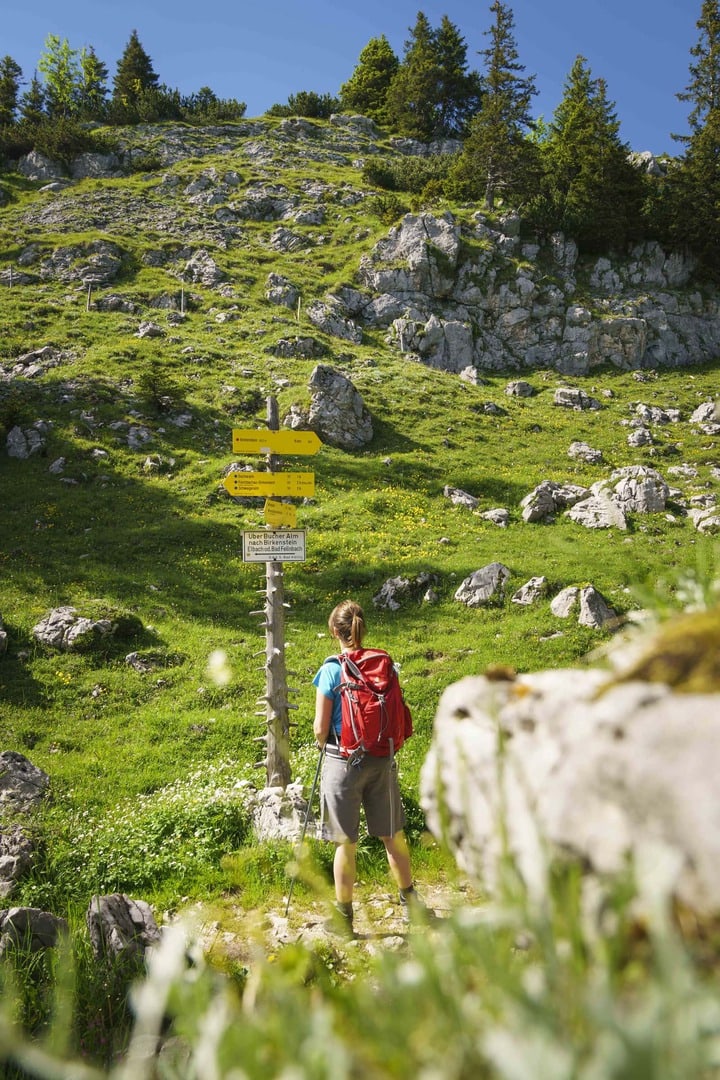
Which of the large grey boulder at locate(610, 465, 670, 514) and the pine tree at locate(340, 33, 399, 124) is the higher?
the pine tree at locate(340, 33, 399, 124)

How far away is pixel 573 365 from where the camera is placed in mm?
40719

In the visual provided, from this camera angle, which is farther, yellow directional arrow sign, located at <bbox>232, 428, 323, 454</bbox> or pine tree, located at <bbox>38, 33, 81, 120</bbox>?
pine tree, located at <bbox>38, 33, 81, 120</bbox>

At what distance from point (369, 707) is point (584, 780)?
3974 mm

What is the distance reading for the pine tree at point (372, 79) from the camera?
3191 inches

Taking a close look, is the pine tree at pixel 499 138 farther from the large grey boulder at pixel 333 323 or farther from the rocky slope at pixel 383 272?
the large grey boulder at pixel 333 323

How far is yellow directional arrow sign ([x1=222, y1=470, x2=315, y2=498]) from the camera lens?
7.47 m

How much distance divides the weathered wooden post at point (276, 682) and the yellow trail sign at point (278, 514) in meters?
0.51

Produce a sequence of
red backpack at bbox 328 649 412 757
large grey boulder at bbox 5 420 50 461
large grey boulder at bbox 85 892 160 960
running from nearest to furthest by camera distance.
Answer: large grey boulder at bbox 85 892 160 960 → red backpack at bbox 328 649 412 757 → large grey boulder at bbox 5 420 50 461

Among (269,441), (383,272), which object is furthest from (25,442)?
(383,272)

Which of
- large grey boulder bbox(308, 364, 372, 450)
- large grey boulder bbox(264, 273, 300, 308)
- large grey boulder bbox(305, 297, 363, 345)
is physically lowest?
large grey boulder bbox(308, 364, 372, 450)

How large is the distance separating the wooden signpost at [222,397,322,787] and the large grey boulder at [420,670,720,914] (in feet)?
20.1

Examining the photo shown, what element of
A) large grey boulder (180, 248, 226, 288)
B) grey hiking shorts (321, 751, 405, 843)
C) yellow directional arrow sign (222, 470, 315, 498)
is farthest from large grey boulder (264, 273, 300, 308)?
grey hiking shorts (321, 751, 405, 843)

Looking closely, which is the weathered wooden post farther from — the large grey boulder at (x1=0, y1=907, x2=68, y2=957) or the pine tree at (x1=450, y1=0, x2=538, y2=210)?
the pine tree at (x1=450, y1=0, x2=538, y2=210)

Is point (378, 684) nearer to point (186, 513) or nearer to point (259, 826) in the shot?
point (259, 826)
